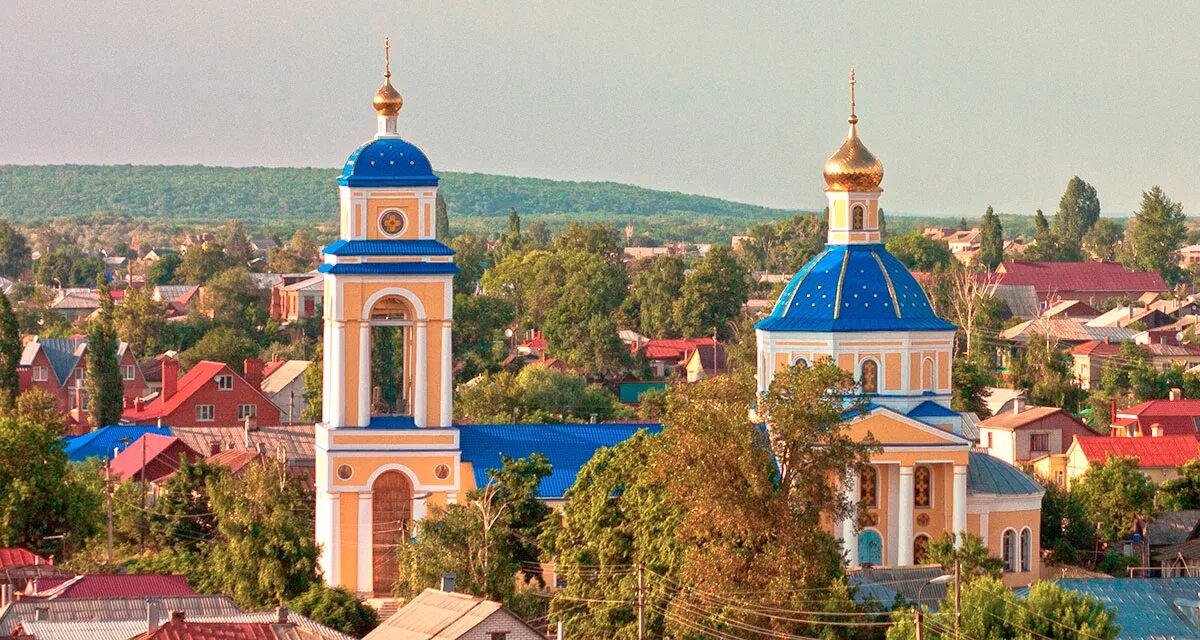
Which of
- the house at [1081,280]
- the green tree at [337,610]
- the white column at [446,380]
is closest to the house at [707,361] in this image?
the house at [1081,280]

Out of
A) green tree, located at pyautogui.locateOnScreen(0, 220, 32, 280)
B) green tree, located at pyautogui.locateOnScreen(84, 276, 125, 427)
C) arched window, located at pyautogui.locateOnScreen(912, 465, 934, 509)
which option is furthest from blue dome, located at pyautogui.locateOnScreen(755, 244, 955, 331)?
green tree, located at pyautogui.locateOnScreen(0, 220, 32, 280)

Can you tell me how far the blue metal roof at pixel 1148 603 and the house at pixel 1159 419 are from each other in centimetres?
3150

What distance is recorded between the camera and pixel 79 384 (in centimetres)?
8269

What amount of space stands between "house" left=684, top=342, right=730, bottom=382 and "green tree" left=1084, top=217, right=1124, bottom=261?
70777 millimetres

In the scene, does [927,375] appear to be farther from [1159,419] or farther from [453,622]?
[1159,419]

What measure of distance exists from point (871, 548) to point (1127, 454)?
20881 mm

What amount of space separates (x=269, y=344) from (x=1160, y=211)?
196 feet

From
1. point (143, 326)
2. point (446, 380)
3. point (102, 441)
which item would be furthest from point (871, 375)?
point (143, 326)

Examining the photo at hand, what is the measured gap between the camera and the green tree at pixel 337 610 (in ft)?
133

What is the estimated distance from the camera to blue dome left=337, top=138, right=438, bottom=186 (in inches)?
1865

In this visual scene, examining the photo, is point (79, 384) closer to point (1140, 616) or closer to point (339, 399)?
point (339, 399)

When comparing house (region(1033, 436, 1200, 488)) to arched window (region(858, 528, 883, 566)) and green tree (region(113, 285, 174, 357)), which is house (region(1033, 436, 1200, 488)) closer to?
arched window (region(858, 528, 883, 566))

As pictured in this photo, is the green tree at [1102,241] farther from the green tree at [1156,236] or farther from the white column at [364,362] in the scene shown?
the white column at [364,362]


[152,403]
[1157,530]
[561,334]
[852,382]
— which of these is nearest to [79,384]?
[152,403]
